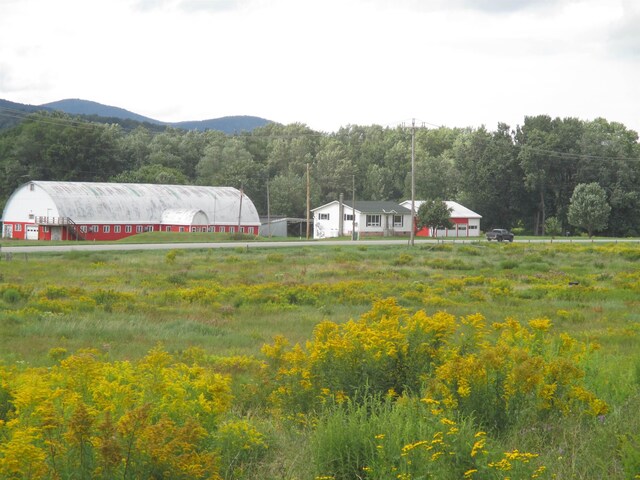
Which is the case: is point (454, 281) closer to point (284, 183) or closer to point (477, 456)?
point (477, 456)

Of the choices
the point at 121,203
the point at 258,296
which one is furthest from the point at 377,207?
the point at 258,296

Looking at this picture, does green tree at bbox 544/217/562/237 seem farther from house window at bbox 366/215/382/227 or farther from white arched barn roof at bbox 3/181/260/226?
white arched barn roof at bbox 3/181/260/226

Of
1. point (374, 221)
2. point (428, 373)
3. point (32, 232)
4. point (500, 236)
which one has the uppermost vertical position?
point (374, 221)

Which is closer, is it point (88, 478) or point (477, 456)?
point (88, 478)

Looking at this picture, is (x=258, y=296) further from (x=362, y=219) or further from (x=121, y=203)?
(x=362, y=219)

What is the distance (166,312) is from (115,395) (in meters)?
12.9

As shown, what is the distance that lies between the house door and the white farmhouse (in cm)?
3587

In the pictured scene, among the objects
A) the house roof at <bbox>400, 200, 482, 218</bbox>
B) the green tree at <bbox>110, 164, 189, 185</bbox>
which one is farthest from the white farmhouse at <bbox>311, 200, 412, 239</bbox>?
the green tree at <bbox>110, 164, 189, 185</bbox>

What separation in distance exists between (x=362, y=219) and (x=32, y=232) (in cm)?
4070

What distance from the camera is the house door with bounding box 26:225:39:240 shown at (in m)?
76.8

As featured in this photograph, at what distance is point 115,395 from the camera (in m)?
7.04

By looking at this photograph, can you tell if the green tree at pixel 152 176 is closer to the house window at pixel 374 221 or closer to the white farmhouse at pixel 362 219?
the white farmhouse at pixel 362 219

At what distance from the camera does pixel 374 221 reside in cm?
9781

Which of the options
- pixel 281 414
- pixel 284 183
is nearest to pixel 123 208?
pixel 284 183
